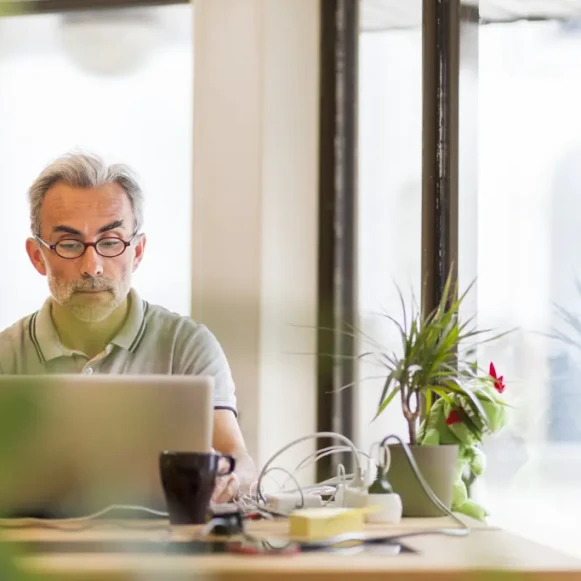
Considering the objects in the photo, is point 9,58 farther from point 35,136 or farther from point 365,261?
point 365,261

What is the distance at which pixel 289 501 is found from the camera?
166cm

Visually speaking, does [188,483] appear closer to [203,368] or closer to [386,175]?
[203,368]

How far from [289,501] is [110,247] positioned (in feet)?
6.57

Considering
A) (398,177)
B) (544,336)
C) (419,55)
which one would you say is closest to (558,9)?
(544,336)

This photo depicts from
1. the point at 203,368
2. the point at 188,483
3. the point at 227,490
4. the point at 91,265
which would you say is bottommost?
the point at 227,490

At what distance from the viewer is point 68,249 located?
3.48 m

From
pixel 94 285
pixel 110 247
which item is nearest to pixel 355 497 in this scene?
pixel 94 285

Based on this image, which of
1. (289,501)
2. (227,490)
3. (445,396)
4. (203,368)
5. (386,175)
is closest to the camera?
(289,501)

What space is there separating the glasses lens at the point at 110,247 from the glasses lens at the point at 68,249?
69mm

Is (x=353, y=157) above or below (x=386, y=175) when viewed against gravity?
above

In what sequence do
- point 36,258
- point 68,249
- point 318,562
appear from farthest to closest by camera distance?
point 68,249
point 36,258
point 318,562

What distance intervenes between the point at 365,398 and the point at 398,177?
2.94 ft

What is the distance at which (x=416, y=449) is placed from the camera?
1718 mm

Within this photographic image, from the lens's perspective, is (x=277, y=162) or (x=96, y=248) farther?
(x=277, y=162)
